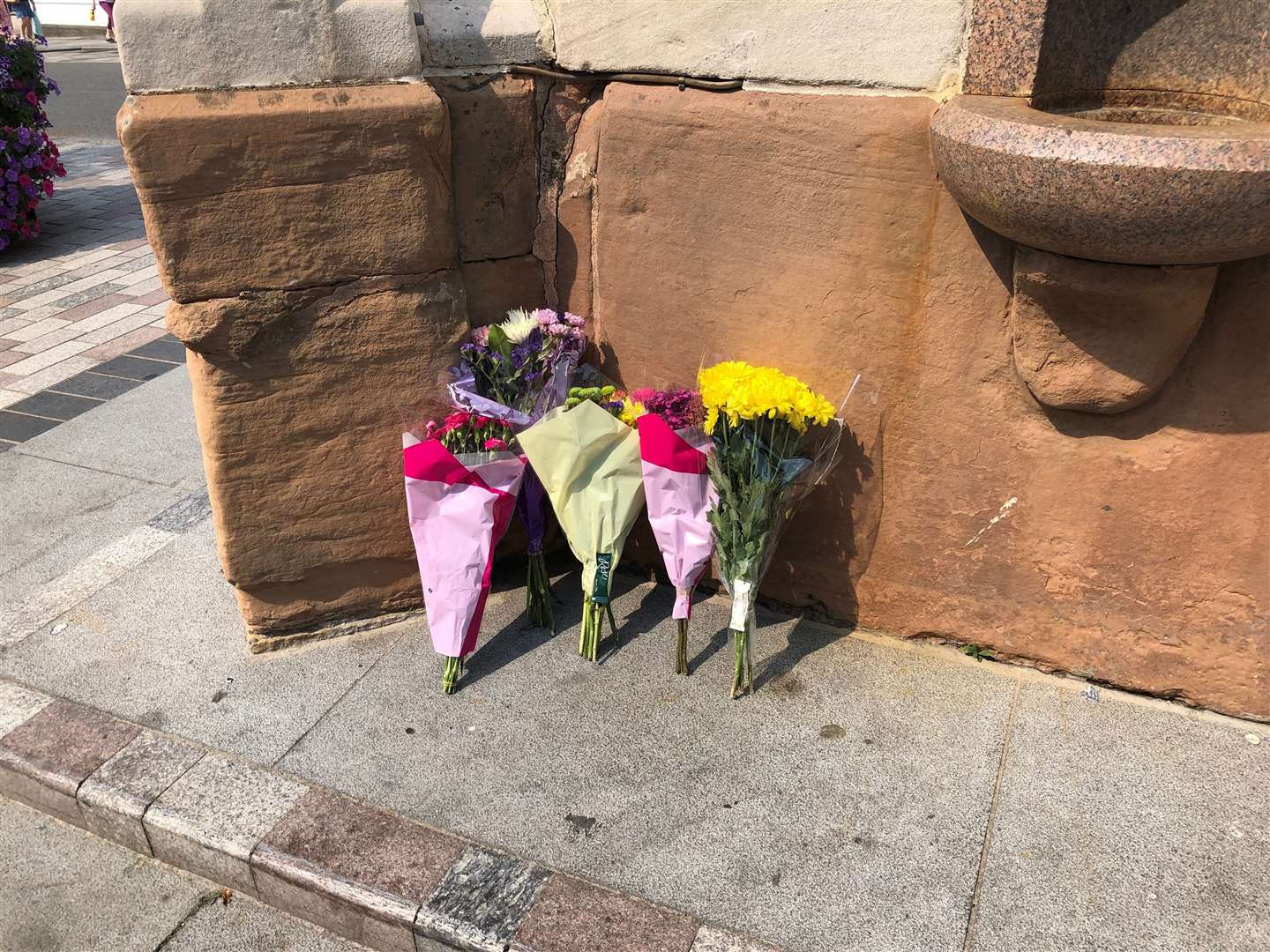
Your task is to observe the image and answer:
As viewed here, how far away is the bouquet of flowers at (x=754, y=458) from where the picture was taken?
3070 millimetres

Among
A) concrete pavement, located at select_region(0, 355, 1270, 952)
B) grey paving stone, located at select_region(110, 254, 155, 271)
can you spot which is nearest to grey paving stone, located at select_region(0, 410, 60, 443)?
concrete pavement, located at select_region(0, 355, 1270, 952)

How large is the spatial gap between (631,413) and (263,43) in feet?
4.93

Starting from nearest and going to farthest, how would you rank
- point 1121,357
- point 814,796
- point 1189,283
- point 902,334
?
point 1189,283 → point 1121,357 → point 814,796 → point 902,334

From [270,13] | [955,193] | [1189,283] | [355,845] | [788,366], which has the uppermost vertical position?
[270,13]

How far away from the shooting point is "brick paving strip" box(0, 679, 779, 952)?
8.35 ft

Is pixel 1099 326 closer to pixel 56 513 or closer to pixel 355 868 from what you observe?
pixel 355 868

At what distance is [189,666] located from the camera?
11.6 ft

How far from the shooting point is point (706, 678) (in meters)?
3.41

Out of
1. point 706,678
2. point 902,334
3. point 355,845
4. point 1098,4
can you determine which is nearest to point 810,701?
point 706,678

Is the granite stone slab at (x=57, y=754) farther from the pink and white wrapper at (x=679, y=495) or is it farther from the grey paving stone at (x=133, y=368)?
the grey paving stone at (x=133, y=368)

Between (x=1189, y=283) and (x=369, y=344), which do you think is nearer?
(x=1189, y=283)

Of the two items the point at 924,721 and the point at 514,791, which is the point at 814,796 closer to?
the point at 924,721

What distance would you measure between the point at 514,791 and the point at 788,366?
1.54m

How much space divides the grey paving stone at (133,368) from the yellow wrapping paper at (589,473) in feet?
11.9
